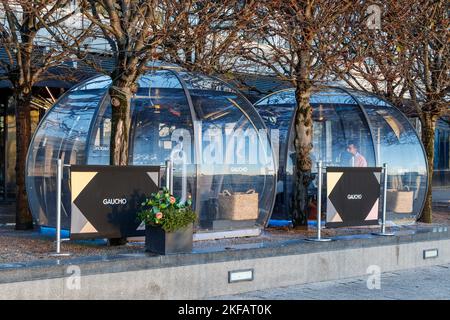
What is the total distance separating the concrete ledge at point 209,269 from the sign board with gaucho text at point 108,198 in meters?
0.85

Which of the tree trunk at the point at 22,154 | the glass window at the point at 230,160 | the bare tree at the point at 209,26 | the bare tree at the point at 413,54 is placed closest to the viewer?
the bare tree at the point at 209,26

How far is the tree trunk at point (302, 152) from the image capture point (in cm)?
1464

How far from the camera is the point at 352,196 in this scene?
509 inches

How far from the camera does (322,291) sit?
10969 mm

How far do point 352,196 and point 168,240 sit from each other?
4062 millimetres

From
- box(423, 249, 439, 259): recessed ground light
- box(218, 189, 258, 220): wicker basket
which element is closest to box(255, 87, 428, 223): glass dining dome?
box(423, 249, 439, 259): recessed ground light

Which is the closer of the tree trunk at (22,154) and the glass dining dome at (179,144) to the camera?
the glass dining dome at (179,144)

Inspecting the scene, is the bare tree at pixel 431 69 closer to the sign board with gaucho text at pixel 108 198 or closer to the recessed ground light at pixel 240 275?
the recessed ground light at pixel 240 275

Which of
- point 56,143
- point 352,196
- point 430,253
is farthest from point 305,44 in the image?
point 56,143

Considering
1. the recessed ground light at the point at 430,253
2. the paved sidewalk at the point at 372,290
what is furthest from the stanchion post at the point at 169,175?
the recessed ground light at the point at 430,253

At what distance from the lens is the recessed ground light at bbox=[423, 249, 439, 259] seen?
13.6 metres

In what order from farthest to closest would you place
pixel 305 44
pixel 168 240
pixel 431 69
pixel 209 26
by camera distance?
pixel 431 69 → pixel 305 44 → pixel 209 26 → pixel 168 240

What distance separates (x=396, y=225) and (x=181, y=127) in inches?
215

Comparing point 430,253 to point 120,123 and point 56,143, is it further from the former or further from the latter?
point 56,143
